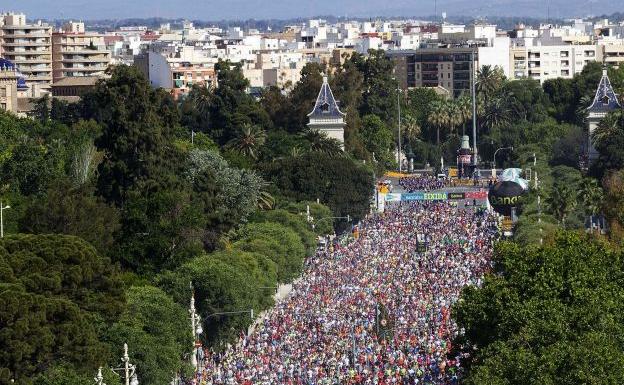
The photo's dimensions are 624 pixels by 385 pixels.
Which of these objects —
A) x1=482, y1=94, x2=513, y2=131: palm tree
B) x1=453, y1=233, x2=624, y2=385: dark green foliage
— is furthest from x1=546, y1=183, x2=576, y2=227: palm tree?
x1=482, y1=94, x2=513, y2=131: palm tree

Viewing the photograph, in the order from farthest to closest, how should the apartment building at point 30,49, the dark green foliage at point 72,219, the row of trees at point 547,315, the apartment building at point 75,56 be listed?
1. the apartment building at point 75,56
2. the apartment building at point 30,49
3. the dark green foliage at point 72,219
4. the row of trees at point 547,315

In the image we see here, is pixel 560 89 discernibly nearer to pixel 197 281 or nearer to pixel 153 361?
pixel 197 281

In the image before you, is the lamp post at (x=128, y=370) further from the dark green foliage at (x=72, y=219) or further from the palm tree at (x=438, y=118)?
the palm tree at (x=438, y=118)

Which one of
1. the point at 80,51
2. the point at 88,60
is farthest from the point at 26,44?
the point at 88,60

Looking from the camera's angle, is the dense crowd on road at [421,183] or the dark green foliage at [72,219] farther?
the dense crowd on road at [421,183]

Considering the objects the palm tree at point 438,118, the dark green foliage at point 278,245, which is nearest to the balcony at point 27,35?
the palm tree at point 438,118

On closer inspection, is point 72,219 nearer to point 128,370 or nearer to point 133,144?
point 133,144

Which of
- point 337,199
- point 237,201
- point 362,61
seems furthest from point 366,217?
point 362,61

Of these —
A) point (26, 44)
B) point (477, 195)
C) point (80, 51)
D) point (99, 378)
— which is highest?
point (26, 44)
